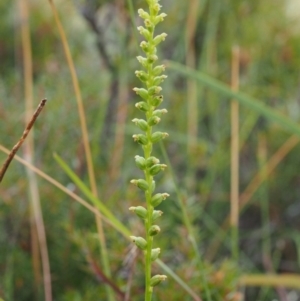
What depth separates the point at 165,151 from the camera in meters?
1.32

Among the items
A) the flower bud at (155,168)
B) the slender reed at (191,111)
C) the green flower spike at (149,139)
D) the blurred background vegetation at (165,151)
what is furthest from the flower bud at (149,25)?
the slender reed at (191,111)

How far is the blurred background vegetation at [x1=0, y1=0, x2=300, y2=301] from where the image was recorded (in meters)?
1.42

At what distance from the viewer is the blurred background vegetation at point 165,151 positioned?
142 cm

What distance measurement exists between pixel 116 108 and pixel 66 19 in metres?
0.88

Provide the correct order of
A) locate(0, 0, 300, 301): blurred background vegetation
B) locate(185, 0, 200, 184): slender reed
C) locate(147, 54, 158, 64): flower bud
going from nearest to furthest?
locate(147, 54, 158, 64): flower bud, locate(0, 0, 300, 301): blurred background vegetation, locate(185, 0, 200, 184): slender reed

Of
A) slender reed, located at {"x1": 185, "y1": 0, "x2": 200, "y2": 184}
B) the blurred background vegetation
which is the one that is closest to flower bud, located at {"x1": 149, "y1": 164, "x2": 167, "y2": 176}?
the blurred background vegetation

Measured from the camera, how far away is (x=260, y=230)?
1.96 metres

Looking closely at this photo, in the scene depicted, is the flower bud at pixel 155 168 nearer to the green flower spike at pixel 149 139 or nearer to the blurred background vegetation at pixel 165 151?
the green flower spike at pixel 149 139

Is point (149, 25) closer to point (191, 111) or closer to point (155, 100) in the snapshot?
point (155, 100)

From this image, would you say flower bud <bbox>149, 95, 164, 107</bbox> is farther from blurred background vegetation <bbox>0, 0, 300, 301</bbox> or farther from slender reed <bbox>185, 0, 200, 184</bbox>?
slender reed <bbox>185, 0, 200, 184</bbox>

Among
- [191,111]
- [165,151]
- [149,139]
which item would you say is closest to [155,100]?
[149,139]

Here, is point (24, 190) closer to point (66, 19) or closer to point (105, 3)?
point (105, 3)

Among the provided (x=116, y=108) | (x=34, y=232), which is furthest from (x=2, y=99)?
(x=34, y=232)

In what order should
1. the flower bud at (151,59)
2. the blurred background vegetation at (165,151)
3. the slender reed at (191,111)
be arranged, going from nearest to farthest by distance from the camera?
the flower bud at (151,59)
the blurred background vegetation at (165,151)
the slender reed at (191,111)
